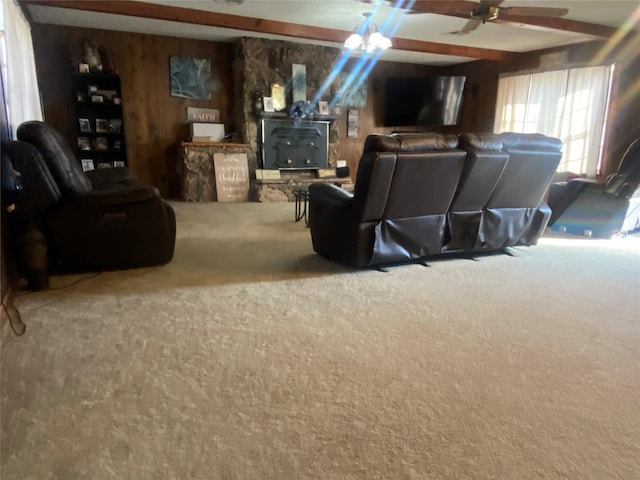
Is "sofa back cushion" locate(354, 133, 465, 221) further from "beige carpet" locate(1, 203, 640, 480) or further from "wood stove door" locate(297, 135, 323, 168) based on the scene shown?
"wood stove door" locate(297, 135, 323, 168)

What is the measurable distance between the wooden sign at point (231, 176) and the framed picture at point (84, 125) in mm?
1666

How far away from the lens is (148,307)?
2543mm

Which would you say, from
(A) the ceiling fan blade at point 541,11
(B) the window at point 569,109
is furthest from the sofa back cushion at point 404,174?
(B) the window at point 569,109

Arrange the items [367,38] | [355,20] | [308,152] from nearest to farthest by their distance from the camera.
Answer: [367,38] < [355,20] < [308,152]

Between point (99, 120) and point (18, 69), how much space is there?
7.17 feet

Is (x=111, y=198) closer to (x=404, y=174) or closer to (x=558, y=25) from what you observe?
(x=404, y=174)

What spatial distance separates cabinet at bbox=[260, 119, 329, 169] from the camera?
6664mm

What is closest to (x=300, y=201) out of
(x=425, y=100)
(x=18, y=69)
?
(x=18, y=69)

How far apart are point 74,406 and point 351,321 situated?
4.43 ft

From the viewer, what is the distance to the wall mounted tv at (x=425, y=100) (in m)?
7.73

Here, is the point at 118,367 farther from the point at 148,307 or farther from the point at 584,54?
the point at 584,54

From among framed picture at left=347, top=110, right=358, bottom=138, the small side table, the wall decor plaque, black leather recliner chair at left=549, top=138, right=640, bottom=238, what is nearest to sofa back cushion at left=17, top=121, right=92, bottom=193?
the small side table

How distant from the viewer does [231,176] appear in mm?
6504

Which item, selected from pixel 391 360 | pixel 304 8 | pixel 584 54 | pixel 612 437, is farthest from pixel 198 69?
pixel 612 437
